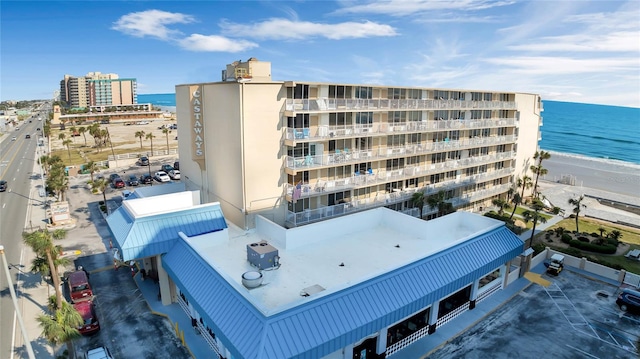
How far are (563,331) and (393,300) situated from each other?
14282 mm

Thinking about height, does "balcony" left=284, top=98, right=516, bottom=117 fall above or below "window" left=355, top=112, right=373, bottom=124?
above

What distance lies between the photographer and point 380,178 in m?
41.6

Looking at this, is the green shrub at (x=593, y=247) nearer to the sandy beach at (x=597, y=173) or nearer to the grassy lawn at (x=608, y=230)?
the grassy lawn at (x=608, y=230)

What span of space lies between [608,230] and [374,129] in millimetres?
34994

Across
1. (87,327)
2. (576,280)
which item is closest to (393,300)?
(87,327)

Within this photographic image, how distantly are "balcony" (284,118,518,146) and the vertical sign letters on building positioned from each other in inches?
321

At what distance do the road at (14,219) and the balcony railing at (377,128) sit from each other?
2377 centimetres

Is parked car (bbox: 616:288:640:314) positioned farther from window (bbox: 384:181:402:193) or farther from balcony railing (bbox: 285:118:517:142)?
balcony railing (bbox: 285:118:517:142)

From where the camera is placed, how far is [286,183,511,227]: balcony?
3522 cm

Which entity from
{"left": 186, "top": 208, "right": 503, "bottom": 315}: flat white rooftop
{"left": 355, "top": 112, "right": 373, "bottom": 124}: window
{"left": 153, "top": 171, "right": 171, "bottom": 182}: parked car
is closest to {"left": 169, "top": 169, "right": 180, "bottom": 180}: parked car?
{"left": 153, "top": 171, "right": 171, "bottom": 182}: parked car

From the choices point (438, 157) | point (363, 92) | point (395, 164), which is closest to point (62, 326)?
point (363, 92)

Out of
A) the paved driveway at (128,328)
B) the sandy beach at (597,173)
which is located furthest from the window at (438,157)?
the sandy beach at (597,173)

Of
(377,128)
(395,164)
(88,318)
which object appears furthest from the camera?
(395,164)

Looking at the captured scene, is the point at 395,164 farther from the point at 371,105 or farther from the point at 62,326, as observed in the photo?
the point at 62,326
